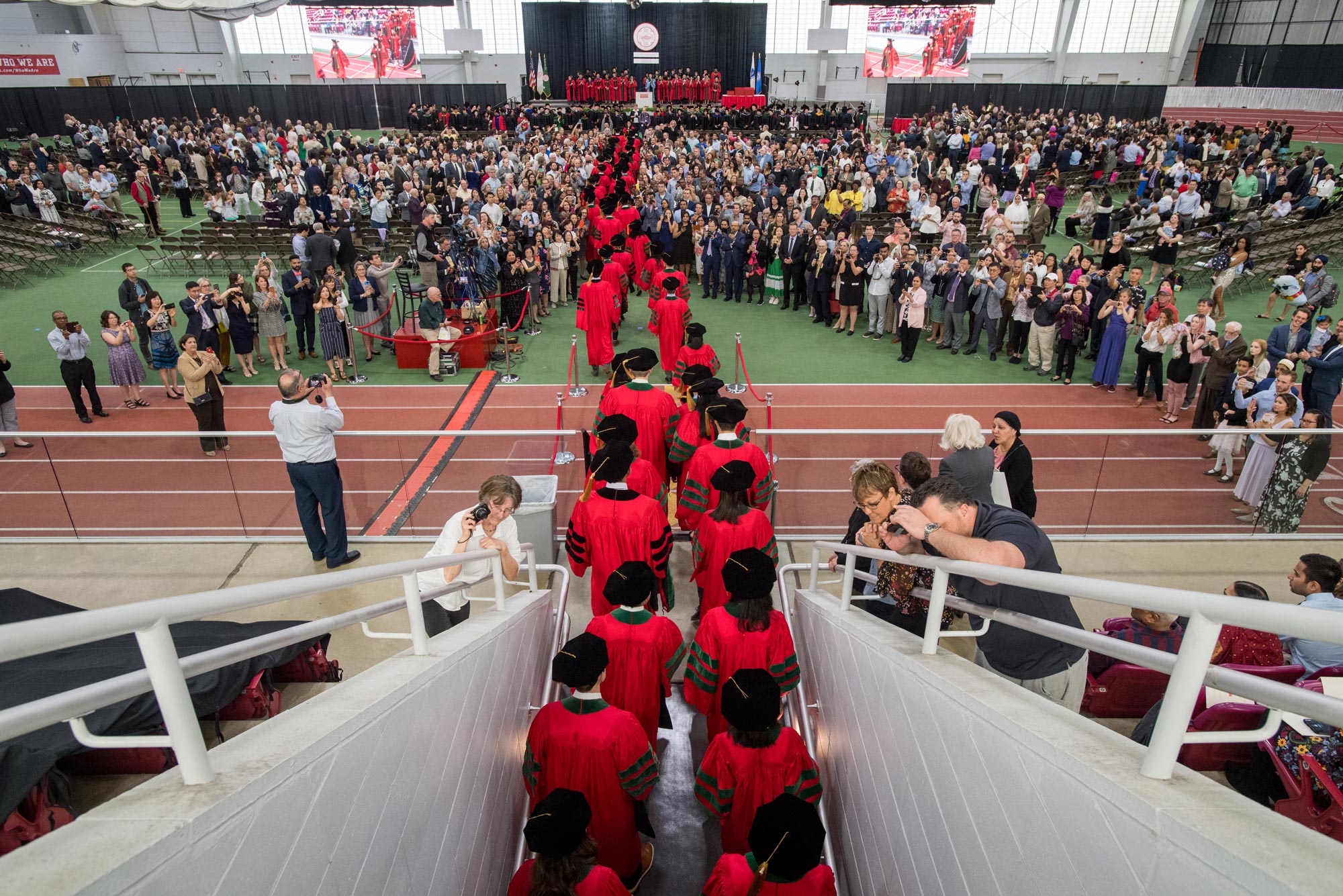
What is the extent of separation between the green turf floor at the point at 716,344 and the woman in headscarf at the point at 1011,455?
22.8 ft

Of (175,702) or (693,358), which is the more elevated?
(175,702)

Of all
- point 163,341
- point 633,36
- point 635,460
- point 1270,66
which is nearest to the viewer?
point 635,460

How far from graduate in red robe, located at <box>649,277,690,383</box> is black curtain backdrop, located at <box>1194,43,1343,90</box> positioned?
37.9 metres

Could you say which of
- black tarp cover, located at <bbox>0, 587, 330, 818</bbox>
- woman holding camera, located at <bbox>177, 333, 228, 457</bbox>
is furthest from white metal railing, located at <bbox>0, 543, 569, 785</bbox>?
woman holding camera, located at <bbox>177, 333, 228, 457</bbox>

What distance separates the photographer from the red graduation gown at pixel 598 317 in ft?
40.7

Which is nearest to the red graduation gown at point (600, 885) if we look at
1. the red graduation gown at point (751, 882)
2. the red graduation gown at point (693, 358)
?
the red graduation gown at point (751, 882)

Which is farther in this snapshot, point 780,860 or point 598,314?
point 598,314

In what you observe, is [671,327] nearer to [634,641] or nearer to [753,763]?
[634,641]

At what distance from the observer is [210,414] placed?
955cm

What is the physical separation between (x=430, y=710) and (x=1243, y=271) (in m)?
19.2

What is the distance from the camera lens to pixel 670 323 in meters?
11.8

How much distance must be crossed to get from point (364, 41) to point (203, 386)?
37.0 metres

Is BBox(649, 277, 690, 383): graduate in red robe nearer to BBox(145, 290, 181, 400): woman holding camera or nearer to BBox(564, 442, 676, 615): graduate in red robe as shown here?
BBox(564, 442, 676, 615): graduate in red robe

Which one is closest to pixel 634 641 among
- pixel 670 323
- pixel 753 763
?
pixel 753 763
